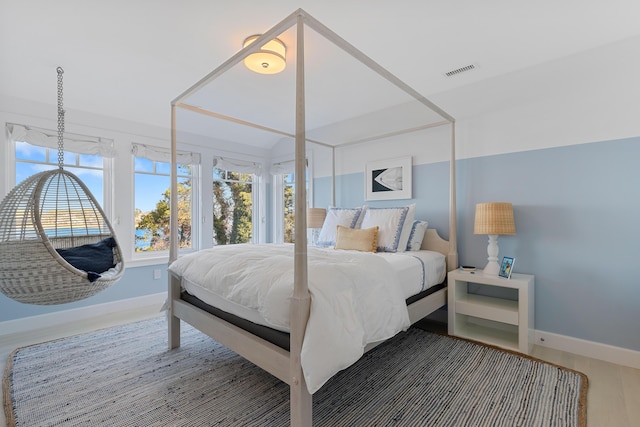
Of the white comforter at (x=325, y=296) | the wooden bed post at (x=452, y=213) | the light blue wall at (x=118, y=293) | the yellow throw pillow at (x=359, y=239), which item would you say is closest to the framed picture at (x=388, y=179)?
the wooden bed post at (x=452, y=213)

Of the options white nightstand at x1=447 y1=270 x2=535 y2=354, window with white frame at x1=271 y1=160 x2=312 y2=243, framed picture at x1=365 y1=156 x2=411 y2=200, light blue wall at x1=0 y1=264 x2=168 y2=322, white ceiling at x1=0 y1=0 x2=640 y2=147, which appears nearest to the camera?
white ceiling at x1=0 y1=0 x2=640 y2=147

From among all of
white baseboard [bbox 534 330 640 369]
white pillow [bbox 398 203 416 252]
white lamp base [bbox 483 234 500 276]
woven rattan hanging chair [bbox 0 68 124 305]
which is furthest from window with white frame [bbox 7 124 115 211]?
white baseboard [bbox 534 330 640 369]

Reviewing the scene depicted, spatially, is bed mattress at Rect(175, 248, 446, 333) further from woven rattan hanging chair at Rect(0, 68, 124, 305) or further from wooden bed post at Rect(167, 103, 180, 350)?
woven rattan hanging chair at Rect(0, 68, 124, 305)

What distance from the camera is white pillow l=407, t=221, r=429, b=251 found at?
2892 millimetres

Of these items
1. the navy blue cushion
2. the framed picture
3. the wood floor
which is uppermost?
the framed picture

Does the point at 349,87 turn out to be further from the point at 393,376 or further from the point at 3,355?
the point at 3,355

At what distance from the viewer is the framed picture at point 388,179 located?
3.37 meters

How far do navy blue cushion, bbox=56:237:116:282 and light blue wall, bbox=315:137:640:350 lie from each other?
331cm

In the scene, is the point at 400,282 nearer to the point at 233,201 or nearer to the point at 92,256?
the point at 92,256

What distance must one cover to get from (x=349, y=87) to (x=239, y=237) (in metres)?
2.95

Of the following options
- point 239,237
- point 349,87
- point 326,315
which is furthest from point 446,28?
point 239,237

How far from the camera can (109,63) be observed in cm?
256

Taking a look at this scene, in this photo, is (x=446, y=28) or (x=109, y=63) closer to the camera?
(x=446, y=28)

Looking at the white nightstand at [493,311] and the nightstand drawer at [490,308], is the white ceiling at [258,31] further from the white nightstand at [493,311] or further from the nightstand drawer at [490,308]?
the nightstand drawer at [490,308]
